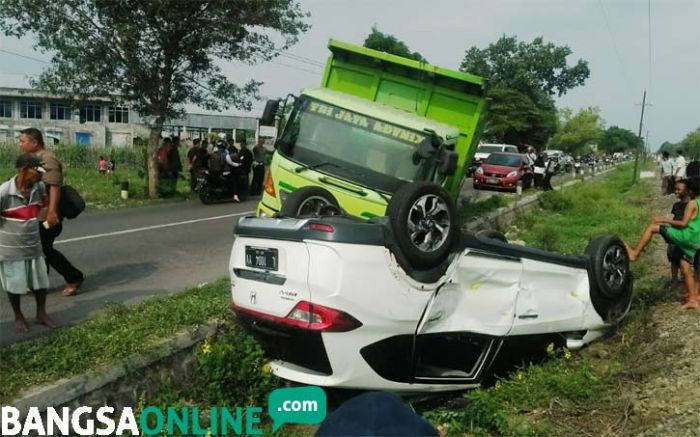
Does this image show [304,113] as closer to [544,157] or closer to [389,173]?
[389,173]

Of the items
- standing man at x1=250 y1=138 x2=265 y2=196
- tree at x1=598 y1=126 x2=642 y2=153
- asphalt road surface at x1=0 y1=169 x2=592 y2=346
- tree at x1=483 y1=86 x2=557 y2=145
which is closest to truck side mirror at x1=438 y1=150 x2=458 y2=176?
asphalt road surface at x1=0 y1=169 x2=592 y2=346

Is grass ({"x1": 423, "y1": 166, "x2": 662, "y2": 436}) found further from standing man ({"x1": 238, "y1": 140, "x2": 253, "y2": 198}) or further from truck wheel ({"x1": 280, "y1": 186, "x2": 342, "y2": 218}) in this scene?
standing man ({"x1": 238, "y1": 140, "x2": 253, "y2": 198})

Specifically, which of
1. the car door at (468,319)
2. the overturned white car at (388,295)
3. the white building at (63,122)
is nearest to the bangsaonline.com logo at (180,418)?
the overturned white car at (388,295)

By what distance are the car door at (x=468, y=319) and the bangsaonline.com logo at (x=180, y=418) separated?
2.53 ft

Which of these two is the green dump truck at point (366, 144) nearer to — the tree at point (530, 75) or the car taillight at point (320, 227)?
the car taillight at point (320, 227)

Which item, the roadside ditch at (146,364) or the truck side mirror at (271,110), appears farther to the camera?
the truck side mirror at (271,110)

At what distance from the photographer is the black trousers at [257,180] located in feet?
63.8

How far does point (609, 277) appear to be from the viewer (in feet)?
19.3

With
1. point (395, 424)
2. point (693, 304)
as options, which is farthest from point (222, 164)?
point (395, 424)

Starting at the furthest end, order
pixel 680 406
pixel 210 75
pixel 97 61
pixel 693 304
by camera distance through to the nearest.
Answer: pixel 210 75, pixel 97 61, pixel 693 304, pixel 680 406

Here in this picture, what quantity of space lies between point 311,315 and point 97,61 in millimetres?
14512

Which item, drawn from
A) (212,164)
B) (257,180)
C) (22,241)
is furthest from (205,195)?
(22,241)

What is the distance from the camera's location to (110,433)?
393 centimetres

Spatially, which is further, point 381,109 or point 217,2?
point 217,2
